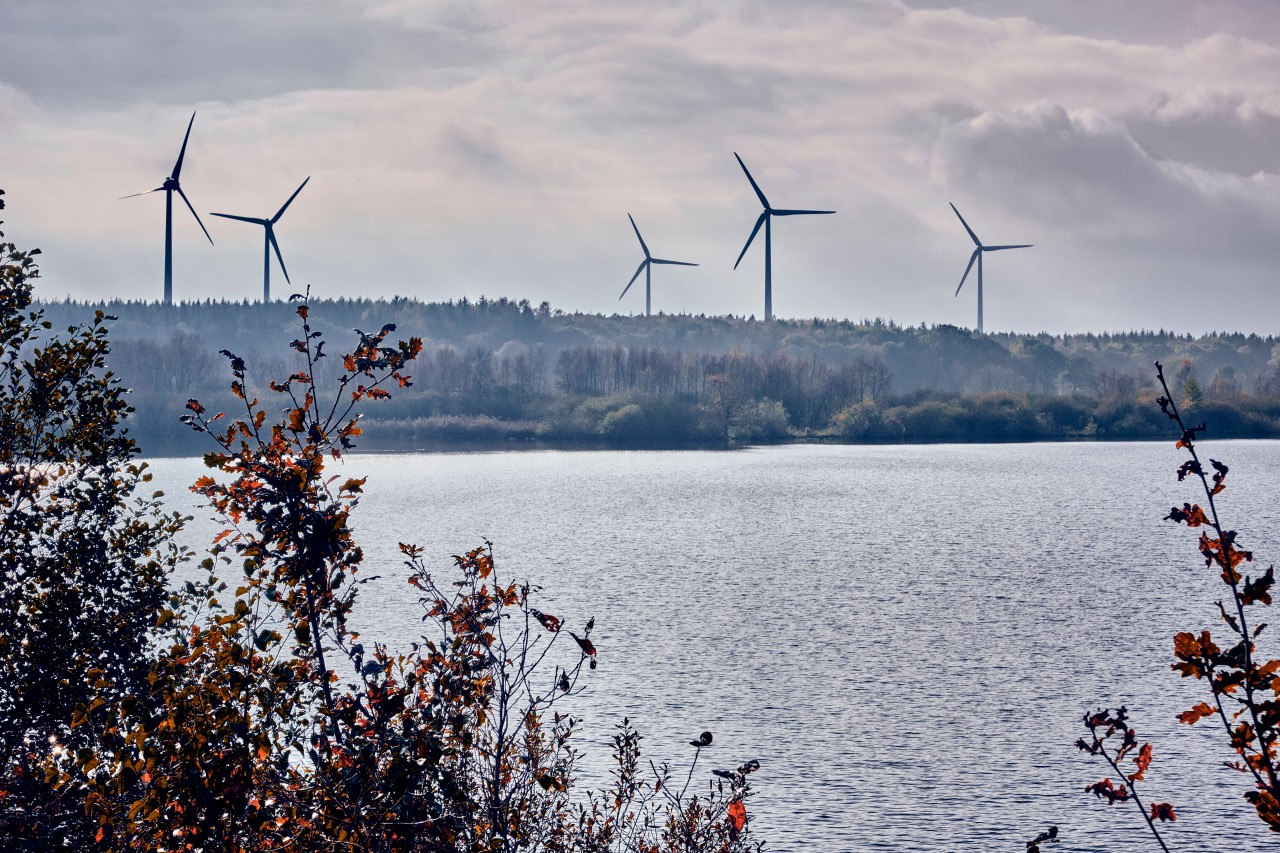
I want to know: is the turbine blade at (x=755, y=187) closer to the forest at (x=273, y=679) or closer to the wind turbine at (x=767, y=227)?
the wind turbine at (x=767, y=227)

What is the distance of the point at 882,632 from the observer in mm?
22953

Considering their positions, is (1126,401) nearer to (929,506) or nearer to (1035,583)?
(929,506)

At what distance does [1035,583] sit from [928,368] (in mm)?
155734

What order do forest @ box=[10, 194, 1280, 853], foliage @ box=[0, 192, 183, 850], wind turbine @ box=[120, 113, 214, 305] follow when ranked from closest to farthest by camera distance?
forest @ box=[10, 194, 1280, 853] < foliage @ box=[0, 192, 183, 850] < wind turbine @ box=[120, 113, 214, 305]

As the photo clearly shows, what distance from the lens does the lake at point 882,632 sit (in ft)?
45.3

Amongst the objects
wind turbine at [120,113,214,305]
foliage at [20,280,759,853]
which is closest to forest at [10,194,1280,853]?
foliage at [20,280,759,853]

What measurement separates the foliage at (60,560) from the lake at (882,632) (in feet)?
21.8

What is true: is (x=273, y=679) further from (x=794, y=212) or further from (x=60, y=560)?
(x=794, y=212)

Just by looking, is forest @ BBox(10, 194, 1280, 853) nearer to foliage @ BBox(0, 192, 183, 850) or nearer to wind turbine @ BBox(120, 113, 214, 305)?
foliage @ BBox(0, 192, 183, 850)

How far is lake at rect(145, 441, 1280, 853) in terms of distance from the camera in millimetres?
13797

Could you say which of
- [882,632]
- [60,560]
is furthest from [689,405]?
[60,560]

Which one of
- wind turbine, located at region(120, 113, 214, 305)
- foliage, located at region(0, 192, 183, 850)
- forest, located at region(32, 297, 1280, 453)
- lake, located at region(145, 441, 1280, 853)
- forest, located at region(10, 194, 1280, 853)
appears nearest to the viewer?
forest, located at region(10, 194, 1280, 853)

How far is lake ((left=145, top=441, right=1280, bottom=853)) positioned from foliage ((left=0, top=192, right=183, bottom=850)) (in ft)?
21.8

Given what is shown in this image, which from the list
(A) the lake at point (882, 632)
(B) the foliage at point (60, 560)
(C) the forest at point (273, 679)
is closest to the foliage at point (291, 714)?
(C) the forest at point (273, 679)
